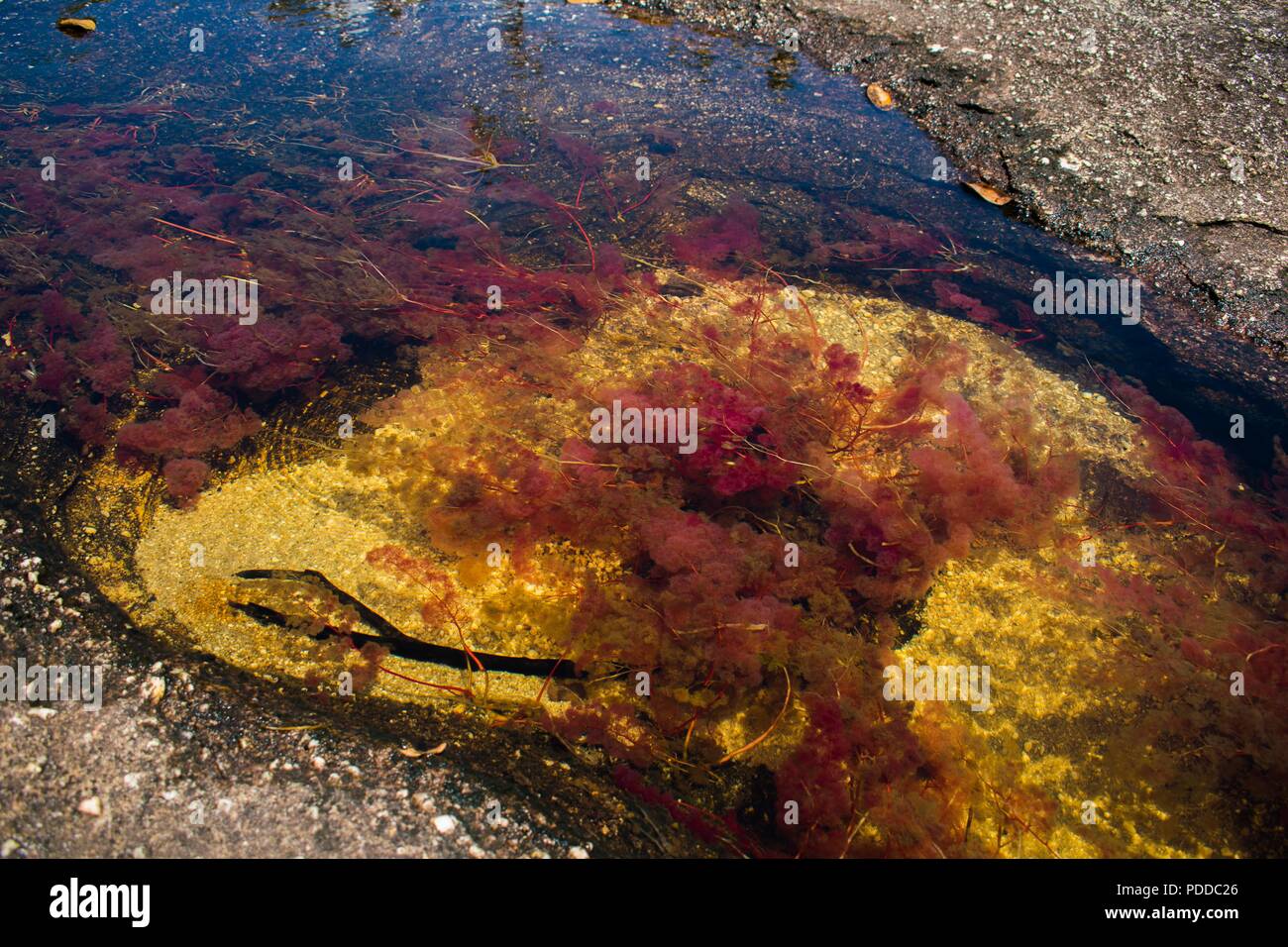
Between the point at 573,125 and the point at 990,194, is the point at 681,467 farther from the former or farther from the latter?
the point at 573,125

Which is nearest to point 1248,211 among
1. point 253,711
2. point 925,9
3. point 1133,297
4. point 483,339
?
point 1133,297

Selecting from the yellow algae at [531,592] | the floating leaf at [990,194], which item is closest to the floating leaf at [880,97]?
the floating leaf at [990,194]

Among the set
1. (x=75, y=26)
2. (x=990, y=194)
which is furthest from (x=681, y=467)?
(x=75, y=26)

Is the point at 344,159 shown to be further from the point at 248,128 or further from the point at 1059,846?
the point at 1059,846

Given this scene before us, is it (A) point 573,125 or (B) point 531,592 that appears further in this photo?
(A) point 573,125

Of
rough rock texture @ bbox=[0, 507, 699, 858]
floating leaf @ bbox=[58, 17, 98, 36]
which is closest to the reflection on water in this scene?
rough rock texture @ bbox=[0, 507, 699, 858]

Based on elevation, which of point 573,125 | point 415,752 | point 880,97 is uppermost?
point 880,97

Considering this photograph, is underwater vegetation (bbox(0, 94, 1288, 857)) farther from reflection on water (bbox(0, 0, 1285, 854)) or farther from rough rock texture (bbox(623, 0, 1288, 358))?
rough rock texture (bbox(623, 0, 1288, 358))
